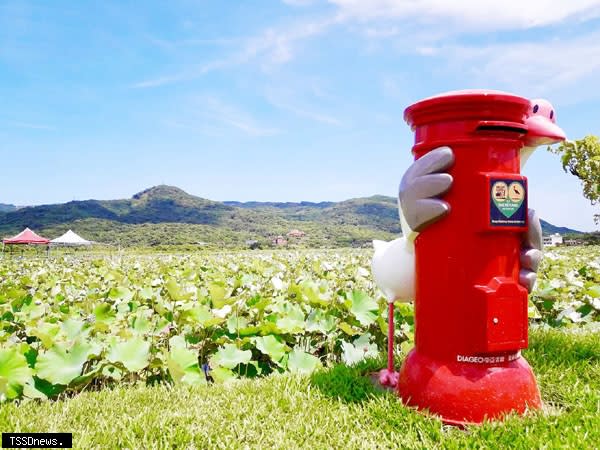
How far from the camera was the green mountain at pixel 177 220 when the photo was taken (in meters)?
70.4

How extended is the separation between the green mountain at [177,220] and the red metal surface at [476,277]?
59445 mm

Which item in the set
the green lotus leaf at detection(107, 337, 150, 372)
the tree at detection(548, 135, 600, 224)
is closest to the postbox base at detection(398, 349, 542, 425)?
the green lotus leaf at detection(107, 337, 150, 372)

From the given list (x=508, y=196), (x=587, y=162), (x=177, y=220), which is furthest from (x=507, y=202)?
(x=177, y=220)

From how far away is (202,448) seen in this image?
5.76 feet

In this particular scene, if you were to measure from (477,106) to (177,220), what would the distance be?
12054 centimetres

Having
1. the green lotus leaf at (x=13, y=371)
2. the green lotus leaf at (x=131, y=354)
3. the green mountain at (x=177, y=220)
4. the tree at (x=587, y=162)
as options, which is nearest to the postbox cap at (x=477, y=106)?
the green lotus leaf at (x=131, y=354)

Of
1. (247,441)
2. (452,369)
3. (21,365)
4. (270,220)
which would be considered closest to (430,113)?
(452,369)

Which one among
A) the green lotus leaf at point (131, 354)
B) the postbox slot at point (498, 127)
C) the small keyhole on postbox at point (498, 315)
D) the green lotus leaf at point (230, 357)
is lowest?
the green lotus leaf at point (230, 357)

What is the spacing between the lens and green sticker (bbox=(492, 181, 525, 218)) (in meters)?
1.91

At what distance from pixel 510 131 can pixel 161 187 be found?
14744 cm

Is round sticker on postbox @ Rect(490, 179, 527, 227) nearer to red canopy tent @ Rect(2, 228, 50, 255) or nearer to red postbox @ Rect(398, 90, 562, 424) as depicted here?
red postbox @ Rect(398, 90, 562, 424)

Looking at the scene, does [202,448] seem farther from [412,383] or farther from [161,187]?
[161,187]

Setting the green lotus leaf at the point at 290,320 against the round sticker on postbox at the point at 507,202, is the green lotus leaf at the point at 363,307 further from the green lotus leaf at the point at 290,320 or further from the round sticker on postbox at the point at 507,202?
the round sticker on postbox at the point at 507,202

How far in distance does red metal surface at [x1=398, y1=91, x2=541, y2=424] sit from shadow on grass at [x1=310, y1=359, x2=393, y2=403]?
0.27m
